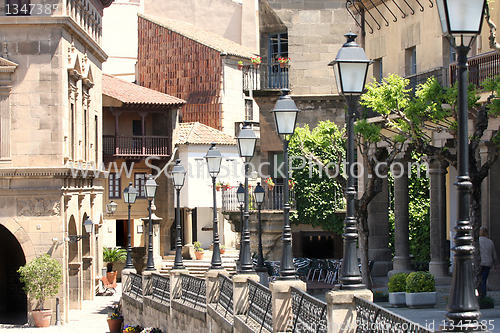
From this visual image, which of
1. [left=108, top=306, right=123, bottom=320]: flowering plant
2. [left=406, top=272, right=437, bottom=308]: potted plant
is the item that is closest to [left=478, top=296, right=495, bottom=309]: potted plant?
[left=406, top=272, right=437, bottom=308]: potted plant

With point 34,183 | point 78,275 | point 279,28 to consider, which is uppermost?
point 279,28

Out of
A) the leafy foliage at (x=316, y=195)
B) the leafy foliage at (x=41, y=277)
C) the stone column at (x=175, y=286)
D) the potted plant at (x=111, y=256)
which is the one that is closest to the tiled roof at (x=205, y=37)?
the potted plant at (x=111, y=256)

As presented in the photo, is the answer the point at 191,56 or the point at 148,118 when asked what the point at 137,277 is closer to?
the point at 148,118

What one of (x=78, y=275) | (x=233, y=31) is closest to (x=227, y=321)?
(x=78, y=275)

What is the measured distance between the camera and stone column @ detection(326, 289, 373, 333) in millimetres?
8609

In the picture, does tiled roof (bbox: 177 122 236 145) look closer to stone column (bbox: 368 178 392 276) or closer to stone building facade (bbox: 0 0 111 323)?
stone building facade (bbox: 0 0 111 323)

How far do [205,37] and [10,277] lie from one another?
21698 millimetres

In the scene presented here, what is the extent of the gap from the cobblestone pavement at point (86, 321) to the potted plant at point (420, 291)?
12.5 metres

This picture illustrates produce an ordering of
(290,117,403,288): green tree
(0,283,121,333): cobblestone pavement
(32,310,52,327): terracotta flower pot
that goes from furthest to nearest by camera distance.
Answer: (32,310,52,327): terracotta flower pot < (0,283,121,333): cobblestone pavement < (290,117,403,288): green tree

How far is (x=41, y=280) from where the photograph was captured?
85.3 ft

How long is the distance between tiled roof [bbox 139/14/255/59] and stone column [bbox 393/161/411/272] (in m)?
23.4

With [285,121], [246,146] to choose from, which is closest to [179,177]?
[246,146]

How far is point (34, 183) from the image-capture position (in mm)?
26922

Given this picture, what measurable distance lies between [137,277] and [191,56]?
24250mm
